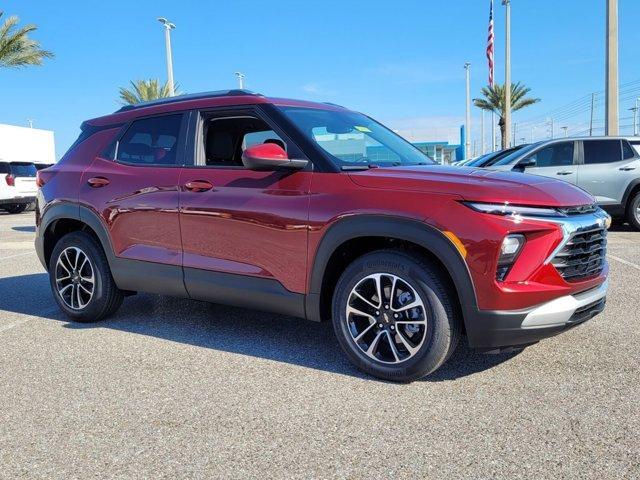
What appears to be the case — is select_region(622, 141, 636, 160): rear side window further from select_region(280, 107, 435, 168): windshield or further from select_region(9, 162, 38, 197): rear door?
select_region(9, 162, 38, 197): rear door

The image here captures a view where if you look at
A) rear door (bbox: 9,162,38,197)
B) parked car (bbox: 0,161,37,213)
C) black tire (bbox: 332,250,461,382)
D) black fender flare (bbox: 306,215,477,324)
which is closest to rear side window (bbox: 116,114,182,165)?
black fender flare (bbox: 306,215,477,324)

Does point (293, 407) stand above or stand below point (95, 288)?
below

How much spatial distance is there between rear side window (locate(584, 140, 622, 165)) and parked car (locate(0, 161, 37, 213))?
16072mm

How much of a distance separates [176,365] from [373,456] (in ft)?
5.52

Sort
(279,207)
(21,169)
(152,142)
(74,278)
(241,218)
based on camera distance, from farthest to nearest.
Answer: (21,169)
(74,278)
(152,142)
(241,218)
(279,207)

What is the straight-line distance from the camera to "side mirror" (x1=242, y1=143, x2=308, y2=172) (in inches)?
136

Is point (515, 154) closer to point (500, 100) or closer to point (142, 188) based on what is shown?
point (142, 188)

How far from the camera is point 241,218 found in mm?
3752

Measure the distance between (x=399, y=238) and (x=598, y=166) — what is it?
337 inches

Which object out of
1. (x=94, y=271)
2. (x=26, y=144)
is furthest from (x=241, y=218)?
(x=26, y=144)

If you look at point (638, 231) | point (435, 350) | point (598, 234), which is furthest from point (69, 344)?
point (638, 231)

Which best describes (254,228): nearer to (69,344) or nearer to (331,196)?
(331,196)

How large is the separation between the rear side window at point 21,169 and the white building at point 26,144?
7.05 meters

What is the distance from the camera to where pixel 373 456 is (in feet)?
8.27
